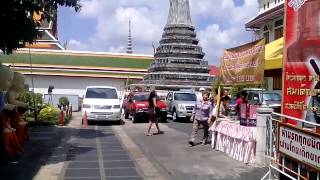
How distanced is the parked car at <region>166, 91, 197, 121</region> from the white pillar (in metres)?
16.1

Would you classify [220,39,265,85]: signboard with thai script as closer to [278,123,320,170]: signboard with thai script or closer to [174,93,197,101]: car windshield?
[278,123,320,170]: signboard with thai script

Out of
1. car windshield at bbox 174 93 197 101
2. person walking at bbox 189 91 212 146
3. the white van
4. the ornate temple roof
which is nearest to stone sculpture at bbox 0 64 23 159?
person walking at bbox 189 91 212 146

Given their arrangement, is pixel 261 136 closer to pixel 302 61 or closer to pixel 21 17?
pixel 302 61

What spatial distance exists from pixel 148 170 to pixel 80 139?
6.45m

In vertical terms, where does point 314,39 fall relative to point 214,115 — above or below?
above

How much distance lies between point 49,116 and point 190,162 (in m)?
12.1

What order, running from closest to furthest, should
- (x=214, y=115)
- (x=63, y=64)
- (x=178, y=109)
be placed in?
(x=214, y=115) < (x=178, y=109) < (x=63, y=64)

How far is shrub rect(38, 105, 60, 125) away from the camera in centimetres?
2283

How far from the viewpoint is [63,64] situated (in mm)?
64250

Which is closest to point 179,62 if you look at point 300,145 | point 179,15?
point 179,15

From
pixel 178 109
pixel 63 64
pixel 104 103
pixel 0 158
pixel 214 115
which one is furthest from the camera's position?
pixel 63 64

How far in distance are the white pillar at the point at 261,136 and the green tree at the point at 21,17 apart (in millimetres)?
6753

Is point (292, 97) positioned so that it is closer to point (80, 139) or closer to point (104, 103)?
point (80, 139)

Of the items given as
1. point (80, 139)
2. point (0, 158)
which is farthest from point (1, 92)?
point (80, 139)
